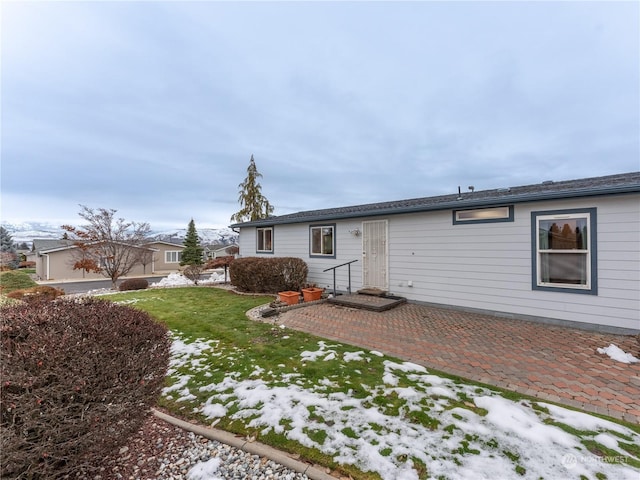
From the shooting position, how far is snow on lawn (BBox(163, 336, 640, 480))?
2.00 meters

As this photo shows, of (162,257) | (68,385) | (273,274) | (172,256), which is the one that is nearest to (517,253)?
(273,274)

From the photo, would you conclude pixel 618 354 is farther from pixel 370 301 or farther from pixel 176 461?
pixel 176 461

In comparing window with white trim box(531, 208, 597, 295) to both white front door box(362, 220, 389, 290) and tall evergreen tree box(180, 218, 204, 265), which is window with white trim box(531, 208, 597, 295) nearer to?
white front door box(362, 220, 389, 290)

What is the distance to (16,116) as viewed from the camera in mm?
6844

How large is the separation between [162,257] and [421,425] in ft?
110

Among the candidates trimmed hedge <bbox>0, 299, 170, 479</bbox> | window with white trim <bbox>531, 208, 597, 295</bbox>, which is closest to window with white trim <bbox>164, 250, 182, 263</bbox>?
trimmed hedge <bbox>0, 299, 170, 479</bbox>

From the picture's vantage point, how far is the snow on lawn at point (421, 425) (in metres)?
2.00

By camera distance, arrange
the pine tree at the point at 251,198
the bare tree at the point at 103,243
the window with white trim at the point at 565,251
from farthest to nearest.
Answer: the pine tree at the point at 251,198, the bare tree at the point at 103,243, the window with white trim at the point at 565,251

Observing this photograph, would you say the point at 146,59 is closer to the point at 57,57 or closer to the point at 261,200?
the point at 57,57

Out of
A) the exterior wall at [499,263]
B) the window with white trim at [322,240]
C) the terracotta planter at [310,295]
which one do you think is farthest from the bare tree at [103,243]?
the exterior wall at [499,263]

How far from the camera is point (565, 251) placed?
558cm

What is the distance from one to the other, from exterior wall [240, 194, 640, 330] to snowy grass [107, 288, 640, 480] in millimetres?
3880

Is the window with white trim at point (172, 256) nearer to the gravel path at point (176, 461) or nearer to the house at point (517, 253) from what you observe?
the house at point (517, 253)

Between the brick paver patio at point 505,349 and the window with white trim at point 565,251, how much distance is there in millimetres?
957
